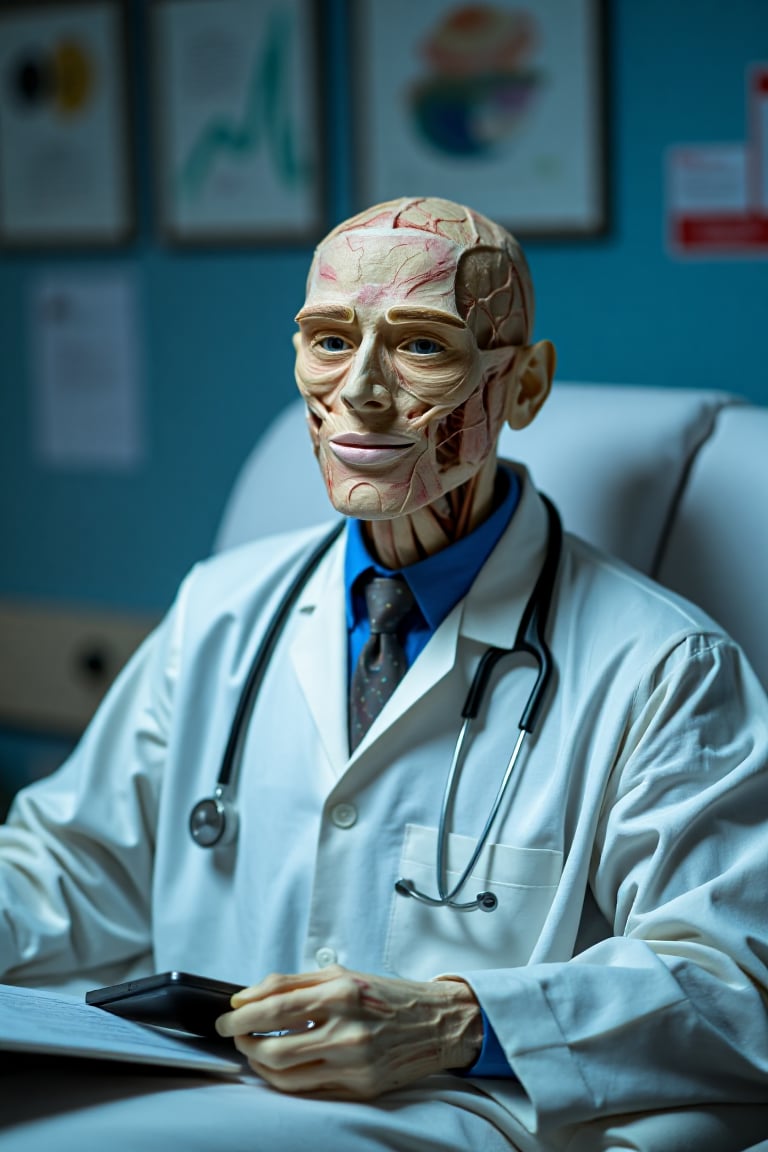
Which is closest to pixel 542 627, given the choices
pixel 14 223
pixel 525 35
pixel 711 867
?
pixel 711 867

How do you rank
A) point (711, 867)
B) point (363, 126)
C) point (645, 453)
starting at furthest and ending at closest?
point (363, 126)
point (645, 453)
point (711, 867)

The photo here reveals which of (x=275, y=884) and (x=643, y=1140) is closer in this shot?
(x=643, y=1140)

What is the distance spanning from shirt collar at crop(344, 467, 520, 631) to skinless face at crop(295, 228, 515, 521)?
114mm

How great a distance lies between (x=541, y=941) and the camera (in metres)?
1.28

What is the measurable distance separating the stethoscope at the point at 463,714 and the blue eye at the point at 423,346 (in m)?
0.27

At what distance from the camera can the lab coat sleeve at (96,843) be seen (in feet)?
4.78

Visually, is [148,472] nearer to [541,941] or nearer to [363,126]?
[363,126]

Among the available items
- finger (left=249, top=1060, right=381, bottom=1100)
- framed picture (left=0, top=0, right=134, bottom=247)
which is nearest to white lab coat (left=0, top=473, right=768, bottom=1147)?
finger (left=249, top=1060, right=381, bottom=1100)

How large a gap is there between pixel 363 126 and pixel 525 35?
309 mm

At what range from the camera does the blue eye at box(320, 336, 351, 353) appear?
133cm

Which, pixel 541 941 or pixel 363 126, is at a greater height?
pixel 363 126

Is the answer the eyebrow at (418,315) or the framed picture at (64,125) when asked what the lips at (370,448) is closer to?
the eyebrow at (418,315)

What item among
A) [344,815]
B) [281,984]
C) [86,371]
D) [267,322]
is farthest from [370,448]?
[86,371]

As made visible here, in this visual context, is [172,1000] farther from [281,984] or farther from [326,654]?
[326,654]
